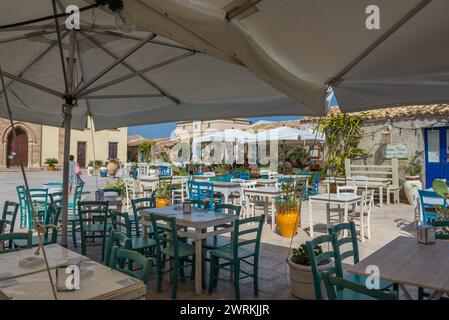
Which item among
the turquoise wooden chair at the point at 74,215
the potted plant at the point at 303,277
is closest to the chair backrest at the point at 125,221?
the turquoise wooden chair at the point at 74,215

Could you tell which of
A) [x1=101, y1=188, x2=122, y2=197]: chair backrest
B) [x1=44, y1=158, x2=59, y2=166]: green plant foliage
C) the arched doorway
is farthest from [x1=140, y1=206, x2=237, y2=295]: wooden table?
the arched doorway

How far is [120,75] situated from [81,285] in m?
2.68

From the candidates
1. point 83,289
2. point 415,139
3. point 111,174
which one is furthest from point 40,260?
point 111,174

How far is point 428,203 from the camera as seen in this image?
5215mm

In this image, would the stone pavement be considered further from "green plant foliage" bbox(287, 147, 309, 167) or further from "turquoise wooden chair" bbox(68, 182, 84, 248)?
"green plant foliage" bbox(287, 147, 309, 167)

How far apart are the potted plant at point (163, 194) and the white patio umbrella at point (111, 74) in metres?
3.46

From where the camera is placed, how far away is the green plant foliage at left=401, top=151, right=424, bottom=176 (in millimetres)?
9945

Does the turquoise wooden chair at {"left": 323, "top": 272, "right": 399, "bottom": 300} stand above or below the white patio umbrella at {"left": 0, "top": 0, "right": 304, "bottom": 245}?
below

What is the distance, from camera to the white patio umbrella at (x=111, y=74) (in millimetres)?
2838

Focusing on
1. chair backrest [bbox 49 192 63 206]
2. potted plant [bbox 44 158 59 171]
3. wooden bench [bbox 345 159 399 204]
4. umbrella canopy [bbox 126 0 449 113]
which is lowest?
chair backrest [bbox 49 192 63 206]

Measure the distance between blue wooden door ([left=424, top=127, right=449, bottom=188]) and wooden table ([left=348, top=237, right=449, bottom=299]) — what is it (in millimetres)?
8159

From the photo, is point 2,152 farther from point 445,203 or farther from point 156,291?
point 445,203

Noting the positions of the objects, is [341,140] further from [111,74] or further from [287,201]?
[111,74]
